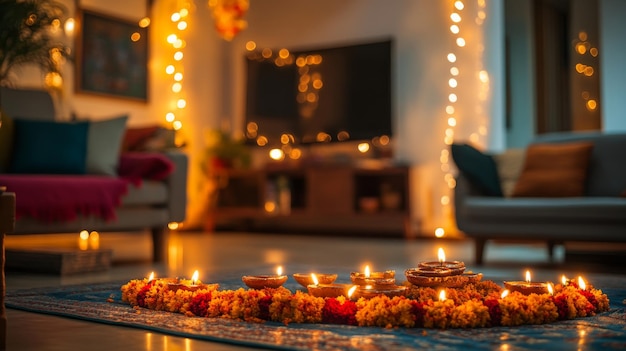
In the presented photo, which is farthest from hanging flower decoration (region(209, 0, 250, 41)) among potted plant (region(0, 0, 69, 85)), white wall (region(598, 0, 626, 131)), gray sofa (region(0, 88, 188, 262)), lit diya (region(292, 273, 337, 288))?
lit diya (region(292, 273, 337, 288))

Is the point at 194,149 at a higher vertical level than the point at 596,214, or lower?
higher

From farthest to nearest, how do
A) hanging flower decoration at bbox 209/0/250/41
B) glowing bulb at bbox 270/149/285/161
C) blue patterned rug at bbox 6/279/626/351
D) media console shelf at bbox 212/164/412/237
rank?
glowing bulb at bbox 270/149/285/161 < hanging flower decoration at bbox 209/0/250/41 < media console shelf at bbox 212/164/412/237 < blue patterned rug at bbox 6/279/626/351

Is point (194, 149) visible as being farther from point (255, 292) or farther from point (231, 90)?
point (255, 292)

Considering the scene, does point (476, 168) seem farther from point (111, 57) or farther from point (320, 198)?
point (111, 57)

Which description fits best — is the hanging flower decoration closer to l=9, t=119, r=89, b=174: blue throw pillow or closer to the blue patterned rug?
l=9, t=119, r=89, b=174: blue throw pillow

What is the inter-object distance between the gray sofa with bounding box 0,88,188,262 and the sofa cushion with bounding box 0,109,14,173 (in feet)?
0.99

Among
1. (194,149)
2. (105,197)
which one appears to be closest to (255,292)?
(105,197)

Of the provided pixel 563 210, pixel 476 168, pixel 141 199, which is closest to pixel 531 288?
pixel 563 210

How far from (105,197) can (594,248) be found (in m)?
3.22

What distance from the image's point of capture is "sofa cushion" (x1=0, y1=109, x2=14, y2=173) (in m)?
3.79

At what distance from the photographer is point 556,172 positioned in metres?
4.22

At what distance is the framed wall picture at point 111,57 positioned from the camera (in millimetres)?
6305

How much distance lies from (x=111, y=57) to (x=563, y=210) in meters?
4.31

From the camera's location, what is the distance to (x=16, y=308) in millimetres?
2322
